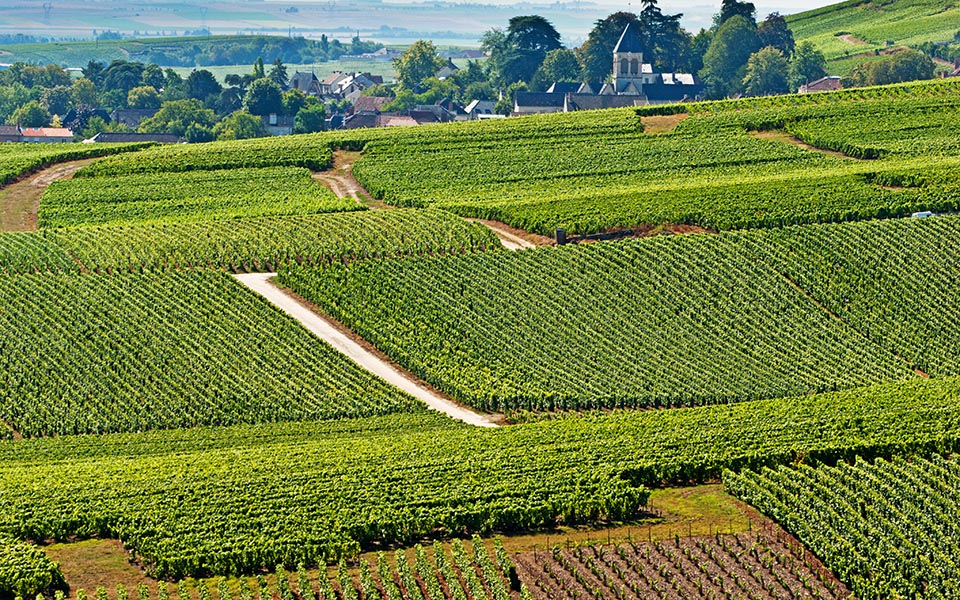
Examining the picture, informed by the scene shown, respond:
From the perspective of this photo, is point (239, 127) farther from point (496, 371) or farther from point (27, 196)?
point (496, 371)

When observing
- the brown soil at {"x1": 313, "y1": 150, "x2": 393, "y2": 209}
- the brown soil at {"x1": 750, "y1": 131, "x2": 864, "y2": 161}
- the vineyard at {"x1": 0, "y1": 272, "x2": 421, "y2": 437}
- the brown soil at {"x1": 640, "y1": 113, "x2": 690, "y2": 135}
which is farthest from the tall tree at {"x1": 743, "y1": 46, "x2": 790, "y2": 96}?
the vineyard at {"x1": 0, "y1": 272, "x2": 421, "y2": 437}

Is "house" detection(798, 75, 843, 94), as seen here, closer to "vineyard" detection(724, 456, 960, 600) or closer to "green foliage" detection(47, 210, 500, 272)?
"green foliage" detection(47, 210, 500, 272)

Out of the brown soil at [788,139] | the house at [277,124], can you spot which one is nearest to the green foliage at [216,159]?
the brown soil at [788,139]

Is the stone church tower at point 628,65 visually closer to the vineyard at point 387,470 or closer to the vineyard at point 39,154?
the vineyard at point 39,154

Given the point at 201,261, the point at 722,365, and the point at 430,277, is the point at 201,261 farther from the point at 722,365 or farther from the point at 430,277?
the point at 722,365

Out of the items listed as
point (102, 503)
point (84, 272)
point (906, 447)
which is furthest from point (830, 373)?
point (84, 272)

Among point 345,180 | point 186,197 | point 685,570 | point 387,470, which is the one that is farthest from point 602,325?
point 186,197
